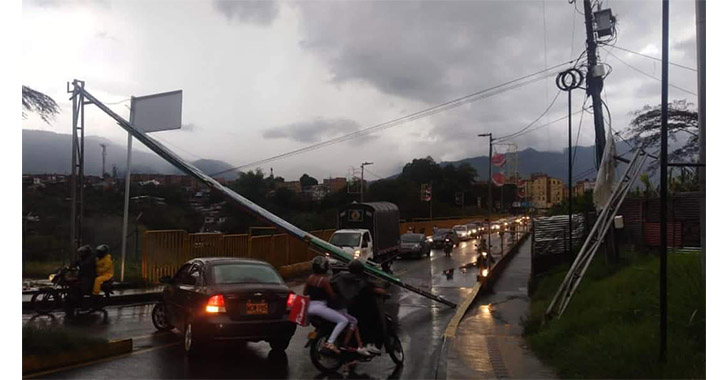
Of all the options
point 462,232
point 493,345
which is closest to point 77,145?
point 493,345

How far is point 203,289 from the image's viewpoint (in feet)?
26.5

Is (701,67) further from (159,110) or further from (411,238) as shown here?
(411,238)

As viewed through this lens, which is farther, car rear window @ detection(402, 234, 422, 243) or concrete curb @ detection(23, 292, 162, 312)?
car rear window @ detection(402, 234, 422, 243)

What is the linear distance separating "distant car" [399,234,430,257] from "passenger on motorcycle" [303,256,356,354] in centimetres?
2472

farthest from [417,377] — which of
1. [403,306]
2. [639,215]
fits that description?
[639,215]

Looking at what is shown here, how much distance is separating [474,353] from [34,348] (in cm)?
620

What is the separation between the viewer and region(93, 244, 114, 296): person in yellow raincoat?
11.8 m

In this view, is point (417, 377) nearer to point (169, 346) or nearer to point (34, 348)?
point (169, 346)

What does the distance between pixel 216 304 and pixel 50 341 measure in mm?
2145

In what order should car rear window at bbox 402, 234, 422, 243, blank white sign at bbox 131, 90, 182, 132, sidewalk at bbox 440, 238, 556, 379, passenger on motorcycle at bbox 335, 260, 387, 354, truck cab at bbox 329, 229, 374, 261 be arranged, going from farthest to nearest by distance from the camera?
car rear window at bbox 402, 234, 422, 243 < truck cab at bbox 329, 229, 374, 261 < blank white sign at bbox 131, 90, 182, 132 < passenger on motorcycle at bbox 335, 260, 387, 354 < sidewalk at bbox 440, 238, 556, 379

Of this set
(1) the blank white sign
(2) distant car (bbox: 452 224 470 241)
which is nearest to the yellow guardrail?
(1) the blank white sign

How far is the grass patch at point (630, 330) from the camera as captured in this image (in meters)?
6.31

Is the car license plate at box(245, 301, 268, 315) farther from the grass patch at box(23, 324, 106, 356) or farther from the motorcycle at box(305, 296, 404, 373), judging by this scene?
the grass patch at box(23, 324, 106, 356)

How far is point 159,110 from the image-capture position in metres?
16.2
